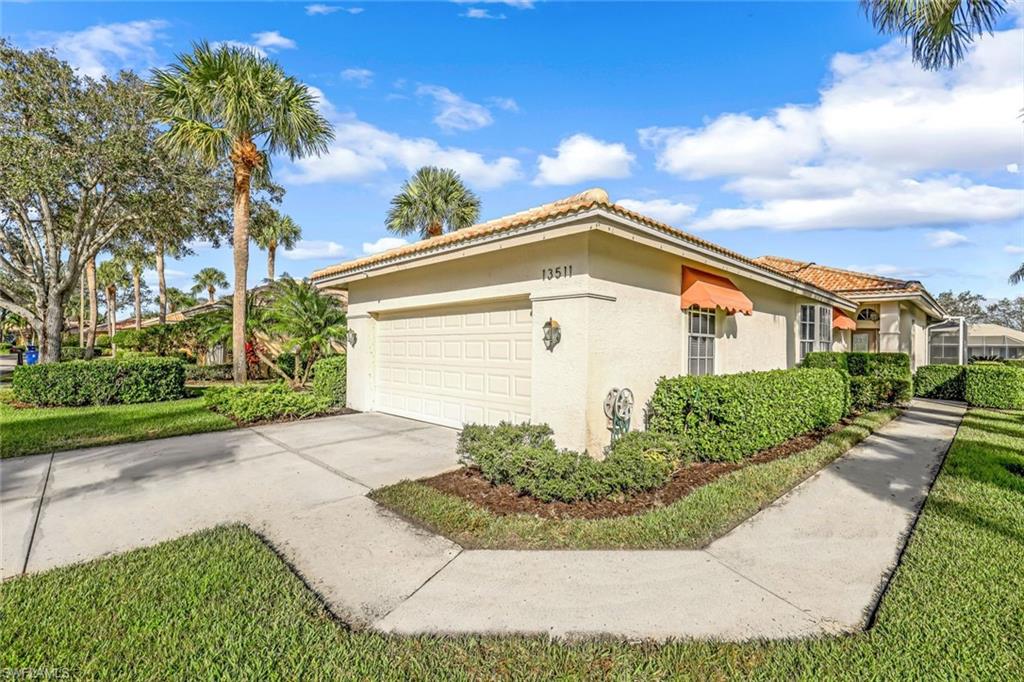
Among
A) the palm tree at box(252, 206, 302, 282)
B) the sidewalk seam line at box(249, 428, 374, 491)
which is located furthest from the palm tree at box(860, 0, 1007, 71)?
the palm tree at box(252, 206, 302, 282)

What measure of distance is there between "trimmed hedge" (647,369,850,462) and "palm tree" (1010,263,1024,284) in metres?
26.7

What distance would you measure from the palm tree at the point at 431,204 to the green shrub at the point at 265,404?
15.2 metres

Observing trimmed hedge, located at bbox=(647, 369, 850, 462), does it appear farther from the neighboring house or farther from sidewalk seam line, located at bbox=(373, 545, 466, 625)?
the neighboring house

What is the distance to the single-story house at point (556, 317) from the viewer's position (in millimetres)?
6691

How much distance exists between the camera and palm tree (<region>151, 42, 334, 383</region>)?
1257cm

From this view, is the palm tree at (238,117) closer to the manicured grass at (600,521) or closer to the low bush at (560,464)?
the low bush at (560,464)

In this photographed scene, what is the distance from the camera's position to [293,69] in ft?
44.7

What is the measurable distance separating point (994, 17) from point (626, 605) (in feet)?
37.4

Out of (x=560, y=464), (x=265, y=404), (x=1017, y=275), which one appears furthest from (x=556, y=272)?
(x=1017, y=275)

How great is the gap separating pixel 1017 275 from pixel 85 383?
132 feet

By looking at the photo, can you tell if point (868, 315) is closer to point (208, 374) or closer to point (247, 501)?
point (247, 501)

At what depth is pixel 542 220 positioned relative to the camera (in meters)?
6.31

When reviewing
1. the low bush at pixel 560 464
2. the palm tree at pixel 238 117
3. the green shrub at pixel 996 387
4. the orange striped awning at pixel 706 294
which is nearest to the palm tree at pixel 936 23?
the orange striped awning at pixel 706 294

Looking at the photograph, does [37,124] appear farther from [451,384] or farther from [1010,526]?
[1010,526]
